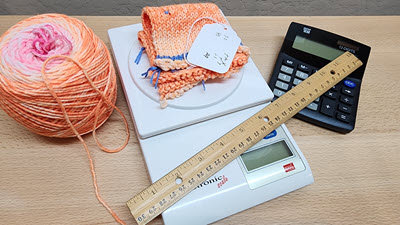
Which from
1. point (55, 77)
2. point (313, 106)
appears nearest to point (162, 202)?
point (55, 77)

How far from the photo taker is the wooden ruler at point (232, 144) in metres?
0.44

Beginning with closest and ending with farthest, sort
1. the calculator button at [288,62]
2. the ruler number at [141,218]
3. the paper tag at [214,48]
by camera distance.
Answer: the ruler number at [141,218], the paper tag at [214,48], the calculator button at [288,62]

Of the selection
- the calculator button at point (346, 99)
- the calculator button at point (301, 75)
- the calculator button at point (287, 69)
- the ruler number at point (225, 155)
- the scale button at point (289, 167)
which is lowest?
the scale button at point (289, 167)

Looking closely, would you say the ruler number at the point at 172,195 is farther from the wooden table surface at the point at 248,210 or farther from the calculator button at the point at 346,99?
the calculator button at the point at 346,99

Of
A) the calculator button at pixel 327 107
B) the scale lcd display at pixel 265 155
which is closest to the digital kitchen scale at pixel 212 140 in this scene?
the scale lcd display at pixel 265 155

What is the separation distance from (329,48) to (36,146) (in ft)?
2.03

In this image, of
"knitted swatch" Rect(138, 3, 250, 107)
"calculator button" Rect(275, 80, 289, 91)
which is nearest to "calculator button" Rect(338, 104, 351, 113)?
"calculator button" Rect(275, 80, 289, 91)

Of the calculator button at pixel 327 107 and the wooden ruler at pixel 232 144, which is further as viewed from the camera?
the calculator button at pixel 327 107

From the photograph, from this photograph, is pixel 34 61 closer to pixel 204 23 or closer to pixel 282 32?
pixel 204 23

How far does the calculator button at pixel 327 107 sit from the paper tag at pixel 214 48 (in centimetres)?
21

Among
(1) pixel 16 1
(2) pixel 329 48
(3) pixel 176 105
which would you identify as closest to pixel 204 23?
(3) pixel 176 105

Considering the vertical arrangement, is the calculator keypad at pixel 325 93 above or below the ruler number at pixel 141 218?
above

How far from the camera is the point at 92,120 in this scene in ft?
1.69

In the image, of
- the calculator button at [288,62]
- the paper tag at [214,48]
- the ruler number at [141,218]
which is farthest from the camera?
the calculator button at [288,62]
